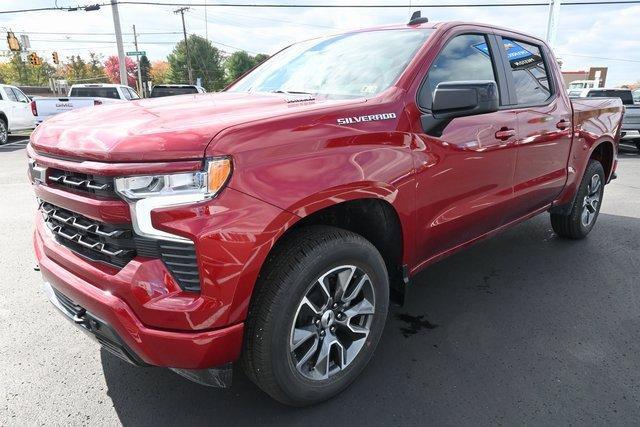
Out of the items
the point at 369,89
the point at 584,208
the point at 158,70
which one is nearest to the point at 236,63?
the point at 158,70

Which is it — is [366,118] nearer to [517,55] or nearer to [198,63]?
[517,55]

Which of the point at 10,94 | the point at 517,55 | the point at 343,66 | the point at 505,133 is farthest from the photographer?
the point at 10,94

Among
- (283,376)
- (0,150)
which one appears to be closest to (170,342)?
(283,376)

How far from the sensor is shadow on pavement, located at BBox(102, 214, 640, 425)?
231 centimetres

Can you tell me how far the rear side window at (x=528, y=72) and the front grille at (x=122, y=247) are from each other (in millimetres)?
2741

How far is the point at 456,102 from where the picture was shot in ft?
8.14

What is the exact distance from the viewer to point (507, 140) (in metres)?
3.17

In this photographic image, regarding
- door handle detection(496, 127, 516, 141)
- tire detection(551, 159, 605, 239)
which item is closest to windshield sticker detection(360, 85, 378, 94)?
door handle detection(496, 127, 516, 141)

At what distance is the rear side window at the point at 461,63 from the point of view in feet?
9.12

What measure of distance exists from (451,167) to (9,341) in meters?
2.89

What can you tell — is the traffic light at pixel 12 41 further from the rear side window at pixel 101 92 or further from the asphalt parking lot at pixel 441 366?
the asphalt parking lot at pixel 441 366

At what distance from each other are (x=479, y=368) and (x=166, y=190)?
1.97 m

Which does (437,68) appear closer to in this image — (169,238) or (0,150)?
(169,238)

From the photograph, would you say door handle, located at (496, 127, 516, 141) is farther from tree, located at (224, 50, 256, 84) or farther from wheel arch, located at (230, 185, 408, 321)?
tree, located at (224, 50, 256, 84)
